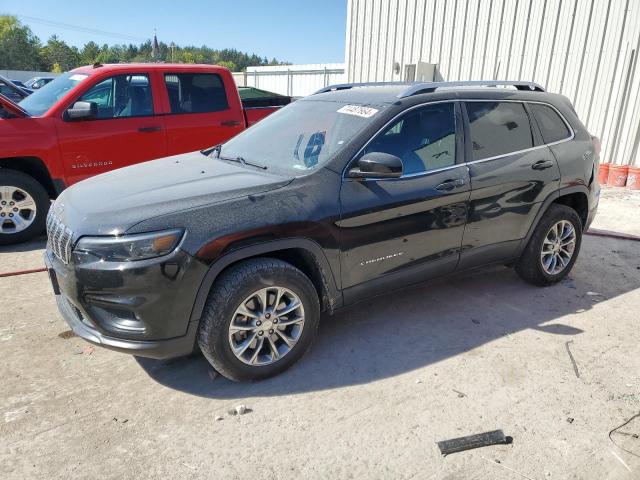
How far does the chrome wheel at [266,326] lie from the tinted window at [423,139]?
116cm

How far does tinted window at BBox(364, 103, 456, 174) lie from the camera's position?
3.36 m

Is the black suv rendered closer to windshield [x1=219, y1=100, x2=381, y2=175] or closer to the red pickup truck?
windshield [x1=219, y1=100, x2=381, y2=175]

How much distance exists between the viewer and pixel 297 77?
29250mm

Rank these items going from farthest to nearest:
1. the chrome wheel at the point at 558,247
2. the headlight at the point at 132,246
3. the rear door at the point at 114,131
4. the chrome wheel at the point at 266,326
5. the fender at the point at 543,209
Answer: the rear door at the point at 114,131 < the chrome wheel at the point at 558,247 < the fender at the point at 543,209 < the chrome wheel at the point at 266,326 < the headlight at the point at 132,246

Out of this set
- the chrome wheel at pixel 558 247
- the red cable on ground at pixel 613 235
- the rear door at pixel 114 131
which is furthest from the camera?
the red cable on ground at pixel 613 235

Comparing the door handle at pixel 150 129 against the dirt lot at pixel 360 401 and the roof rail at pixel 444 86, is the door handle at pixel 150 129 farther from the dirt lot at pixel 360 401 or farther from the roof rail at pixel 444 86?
the roof rail at pixel 444 86

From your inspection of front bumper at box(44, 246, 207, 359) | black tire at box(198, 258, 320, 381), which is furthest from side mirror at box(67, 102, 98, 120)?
black tire at box(198, 258, 320, 381)

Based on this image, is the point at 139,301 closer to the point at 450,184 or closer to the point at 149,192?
the point at 149,192

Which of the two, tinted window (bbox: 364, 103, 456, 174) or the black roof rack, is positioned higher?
the black roof rack

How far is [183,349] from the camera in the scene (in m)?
2.73

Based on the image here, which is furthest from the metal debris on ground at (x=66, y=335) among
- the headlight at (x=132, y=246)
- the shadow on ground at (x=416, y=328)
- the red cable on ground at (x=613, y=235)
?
the red cable on ground at (x=613, y=235)

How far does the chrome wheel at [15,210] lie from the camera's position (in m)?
5.29

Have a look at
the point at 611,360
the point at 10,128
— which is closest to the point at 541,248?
the point at 611,360

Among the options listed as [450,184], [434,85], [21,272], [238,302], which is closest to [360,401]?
[238,302]
